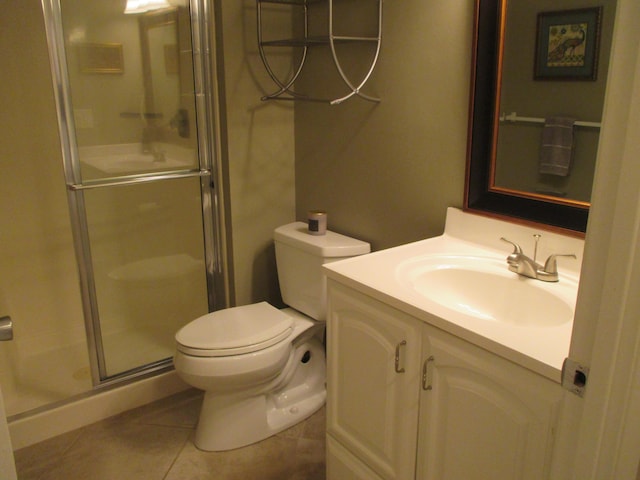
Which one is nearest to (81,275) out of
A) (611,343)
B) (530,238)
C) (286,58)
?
(286,58)

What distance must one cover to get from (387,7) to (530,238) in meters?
0.98

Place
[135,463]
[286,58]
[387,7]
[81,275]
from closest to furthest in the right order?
[387,7], [135,463], [81,275], [286,58]

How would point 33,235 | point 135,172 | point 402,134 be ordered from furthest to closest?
1. point 33,235
2. point 135,172
3. point 402,134

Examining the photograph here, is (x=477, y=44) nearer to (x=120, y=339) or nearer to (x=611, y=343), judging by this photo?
(x=611, y=343)

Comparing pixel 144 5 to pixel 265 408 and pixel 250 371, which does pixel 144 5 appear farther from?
pixel 265 408

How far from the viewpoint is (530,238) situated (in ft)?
5.28

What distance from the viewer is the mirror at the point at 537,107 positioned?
56.7 inches

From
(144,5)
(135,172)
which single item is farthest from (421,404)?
(144,5)

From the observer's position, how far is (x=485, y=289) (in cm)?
159

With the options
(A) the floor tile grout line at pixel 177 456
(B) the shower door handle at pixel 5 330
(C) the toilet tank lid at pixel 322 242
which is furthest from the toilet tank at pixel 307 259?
(B) the shower door handle at pixel 5 330

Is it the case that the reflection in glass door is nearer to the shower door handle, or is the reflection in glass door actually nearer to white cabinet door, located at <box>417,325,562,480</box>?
the shower door handle

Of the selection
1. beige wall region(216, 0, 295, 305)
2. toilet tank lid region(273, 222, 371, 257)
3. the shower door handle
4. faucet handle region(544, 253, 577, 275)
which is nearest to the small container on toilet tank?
toilet tank lid region(273, 222, 371, 257)

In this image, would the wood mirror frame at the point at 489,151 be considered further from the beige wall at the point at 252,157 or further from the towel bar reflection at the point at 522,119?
the beige wall at the point at 252,157

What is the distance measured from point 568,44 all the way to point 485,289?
720 mm
